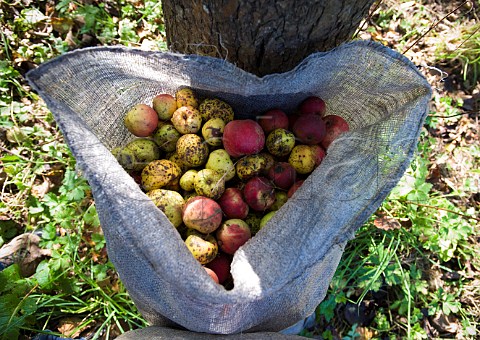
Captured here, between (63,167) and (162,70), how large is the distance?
3.81ft

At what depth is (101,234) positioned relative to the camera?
207 cm

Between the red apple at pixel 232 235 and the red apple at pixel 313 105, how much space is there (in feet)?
1.97

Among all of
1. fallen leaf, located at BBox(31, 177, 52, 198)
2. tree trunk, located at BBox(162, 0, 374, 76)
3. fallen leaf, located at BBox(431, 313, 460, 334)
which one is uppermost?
tree trunk, located at BBox(162, 0, 374, 76)

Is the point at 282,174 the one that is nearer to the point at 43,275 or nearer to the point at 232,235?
the point at 232,235

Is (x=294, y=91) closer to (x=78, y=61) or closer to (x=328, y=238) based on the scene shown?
(x=328, y=238)

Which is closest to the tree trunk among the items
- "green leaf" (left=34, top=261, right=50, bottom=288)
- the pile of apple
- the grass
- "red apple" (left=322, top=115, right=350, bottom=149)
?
the pile of apple

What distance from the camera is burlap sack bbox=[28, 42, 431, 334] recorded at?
1151 mm

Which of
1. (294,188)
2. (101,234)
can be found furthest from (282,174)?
(101,234)

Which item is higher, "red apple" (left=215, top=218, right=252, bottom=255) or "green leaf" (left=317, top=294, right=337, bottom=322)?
"red apple" (left=215, top=218, right=252, bottom=255)

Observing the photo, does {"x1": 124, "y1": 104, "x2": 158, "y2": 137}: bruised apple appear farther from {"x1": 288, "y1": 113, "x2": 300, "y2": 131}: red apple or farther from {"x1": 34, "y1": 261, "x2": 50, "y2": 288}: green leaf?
{"x1": 34, "y1": 261, "x2": 50, "y2": 288}: green leaf

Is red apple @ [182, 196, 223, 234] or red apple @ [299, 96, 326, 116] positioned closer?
red apple @ [182, 196, 223, 234]

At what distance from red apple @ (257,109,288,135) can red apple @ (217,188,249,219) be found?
33 centimetres

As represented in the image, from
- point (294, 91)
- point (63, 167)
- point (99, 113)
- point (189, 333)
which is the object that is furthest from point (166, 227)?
point (63, 167)

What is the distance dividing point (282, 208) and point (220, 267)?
13.7 inches
